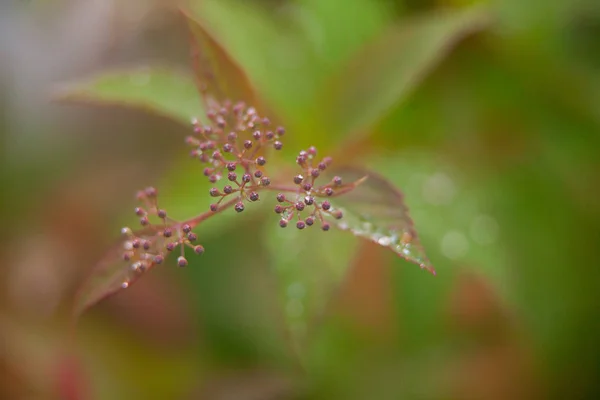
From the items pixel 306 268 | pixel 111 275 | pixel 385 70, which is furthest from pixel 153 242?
pixel 385 70

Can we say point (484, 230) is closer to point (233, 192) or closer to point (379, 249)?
point (379, 249)

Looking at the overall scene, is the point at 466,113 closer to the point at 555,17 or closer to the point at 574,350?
the point at 555,17

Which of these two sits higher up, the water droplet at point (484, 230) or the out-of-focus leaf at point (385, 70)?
the out-of-focus leaf at point (385, 70)

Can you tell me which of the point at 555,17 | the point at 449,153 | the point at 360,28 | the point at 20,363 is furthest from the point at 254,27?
the point at 20,363

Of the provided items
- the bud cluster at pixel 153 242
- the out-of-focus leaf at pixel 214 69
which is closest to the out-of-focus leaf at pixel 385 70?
the out-of-focus leaf at pixel 214 69

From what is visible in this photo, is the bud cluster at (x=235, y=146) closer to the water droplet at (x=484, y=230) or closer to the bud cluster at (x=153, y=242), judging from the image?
the bud cluster at (x=153, y=242)
